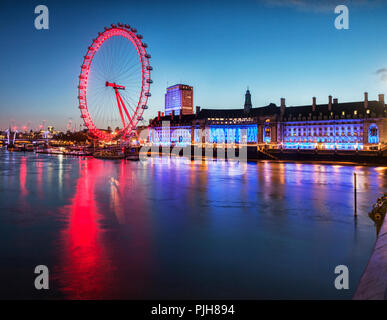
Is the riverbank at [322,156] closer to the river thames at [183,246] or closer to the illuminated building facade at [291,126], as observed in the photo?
the illuminated building facade at [291,126]

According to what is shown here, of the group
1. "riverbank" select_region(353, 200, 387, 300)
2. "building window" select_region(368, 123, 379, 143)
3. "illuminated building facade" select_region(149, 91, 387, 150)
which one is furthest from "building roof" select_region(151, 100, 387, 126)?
"riverbank" select_region(353, 200, 387, 300)

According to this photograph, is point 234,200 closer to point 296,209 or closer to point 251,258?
point 296,209

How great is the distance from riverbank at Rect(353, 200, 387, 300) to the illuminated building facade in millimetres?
76623

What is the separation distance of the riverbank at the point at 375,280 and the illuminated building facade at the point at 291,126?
251 feet

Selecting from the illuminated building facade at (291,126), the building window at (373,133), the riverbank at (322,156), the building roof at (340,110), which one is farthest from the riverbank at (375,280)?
the building roof at (340,110)

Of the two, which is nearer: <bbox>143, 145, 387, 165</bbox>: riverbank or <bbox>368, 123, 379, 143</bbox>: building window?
<bbox>143, 145, 387, 165</bbox>: riverbank

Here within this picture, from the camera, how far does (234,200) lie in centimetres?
2052

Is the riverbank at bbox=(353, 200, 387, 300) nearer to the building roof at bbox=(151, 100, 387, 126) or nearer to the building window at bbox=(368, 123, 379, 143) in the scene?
the building window at bbox=(368, 123, 379, 143)

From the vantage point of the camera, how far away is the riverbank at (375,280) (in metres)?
A: 6.11

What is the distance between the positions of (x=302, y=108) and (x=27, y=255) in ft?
372

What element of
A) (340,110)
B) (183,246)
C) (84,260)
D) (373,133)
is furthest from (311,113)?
(84,260)

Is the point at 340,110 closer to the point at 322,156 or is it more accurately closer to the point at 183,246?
the point at 322,156

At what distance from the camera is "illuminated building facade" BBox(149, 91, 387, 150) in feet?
304
